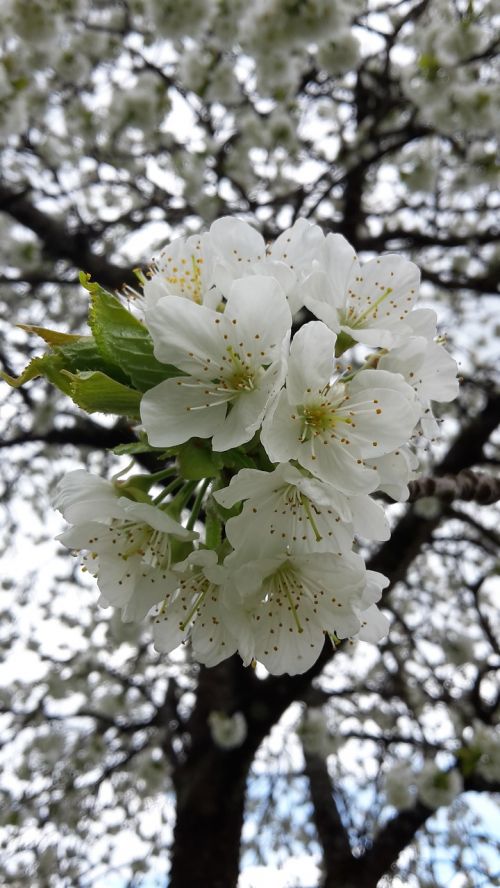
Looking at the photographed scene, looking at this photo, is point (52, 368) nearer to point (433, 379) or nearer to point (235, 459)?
point (235, 459)

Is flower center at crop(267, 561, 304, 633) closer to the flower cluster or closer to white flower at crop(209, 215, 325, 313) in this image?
the flower cluster

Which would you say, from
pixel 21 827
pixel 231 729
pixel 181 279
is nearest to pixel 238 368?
pixel 181 279

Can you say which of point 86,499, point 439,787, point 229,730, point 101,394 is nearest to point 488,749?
point 439,787

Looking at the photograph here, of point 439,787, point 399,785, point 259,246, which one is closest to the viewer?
point 259,246

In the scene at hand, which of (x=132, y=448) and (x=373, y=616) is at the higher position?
(x=132, y=448)

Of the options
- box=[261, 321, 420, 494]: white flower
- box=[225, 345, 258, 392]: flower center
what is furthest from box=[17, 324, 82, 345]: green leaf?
box=[261, 321, 420, 494]: white flower

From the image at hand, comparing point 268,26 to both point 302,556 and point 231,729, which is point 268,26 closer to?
point 302,556
